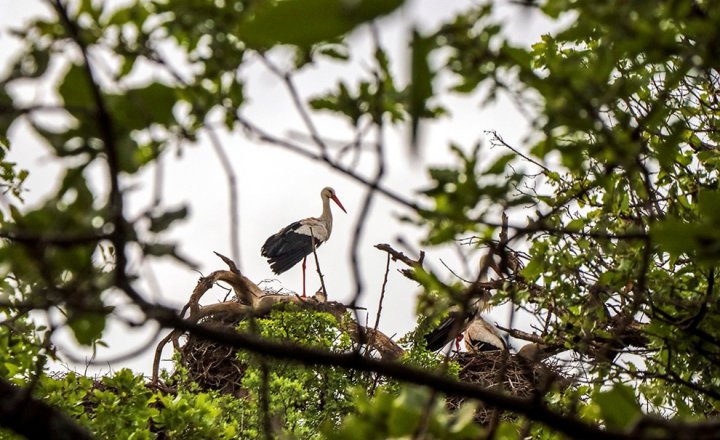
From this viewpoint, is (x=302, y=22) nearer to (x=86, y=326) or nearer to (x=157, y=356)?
(x=86, y=326)

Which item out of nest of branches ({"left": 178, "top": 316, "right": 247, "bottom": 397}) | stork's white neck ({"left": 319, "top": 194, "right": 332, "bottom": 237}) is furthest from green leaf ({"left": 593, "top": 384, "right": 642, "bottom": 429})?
stork's white neck ({"left": 319, "top": 194, "right": 332, "bottom": 237})

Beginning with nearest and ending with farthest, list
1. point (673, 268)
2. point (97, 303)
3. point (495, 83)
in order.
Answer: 1. point (97, 303)
2. point (495, 83)
3. point (673, 268)

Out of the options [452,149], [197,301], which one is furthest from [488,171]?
[197,301]

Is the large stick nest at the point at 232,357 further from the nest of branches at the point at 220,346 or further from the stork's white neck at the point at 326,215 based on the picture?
the stork's white neck at the point at 326,215

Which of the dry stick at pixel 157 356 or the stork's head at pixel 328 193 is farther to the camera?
the stork's head at pixel 328 193

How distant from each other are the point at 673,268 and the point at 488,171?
2329mm

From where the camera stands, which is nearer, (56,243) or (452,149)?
(56,243)

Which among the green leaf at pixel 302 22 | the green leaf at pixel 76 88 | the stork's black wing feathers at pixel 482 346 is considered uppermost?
the stork's black wing feathers at pixel 482 346

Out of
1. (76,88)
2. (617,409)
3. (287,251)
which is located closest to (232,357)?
(287,251)

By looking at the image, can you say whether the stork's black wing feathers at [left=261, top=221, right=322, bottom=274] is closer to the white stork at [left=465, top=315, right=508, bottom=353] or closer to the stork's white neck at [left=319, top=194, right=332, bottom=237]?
the stork's white neck at [left=319, top=194, right=332, bottom=237]

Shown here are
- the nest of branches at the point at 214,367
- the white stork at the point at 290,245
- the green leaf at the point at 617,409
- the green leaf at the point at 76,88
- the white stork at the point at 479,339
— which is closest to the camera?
the green leaf at the point at 76,88

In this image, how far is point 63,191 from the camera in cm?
87

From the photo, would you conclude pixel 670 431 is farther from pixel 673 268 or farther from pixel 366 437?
pixel 673 268

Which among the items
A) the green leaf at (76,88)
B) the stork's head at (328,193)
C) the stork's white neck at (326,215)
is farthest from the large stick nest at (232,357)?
the green leaf at (76,88)
